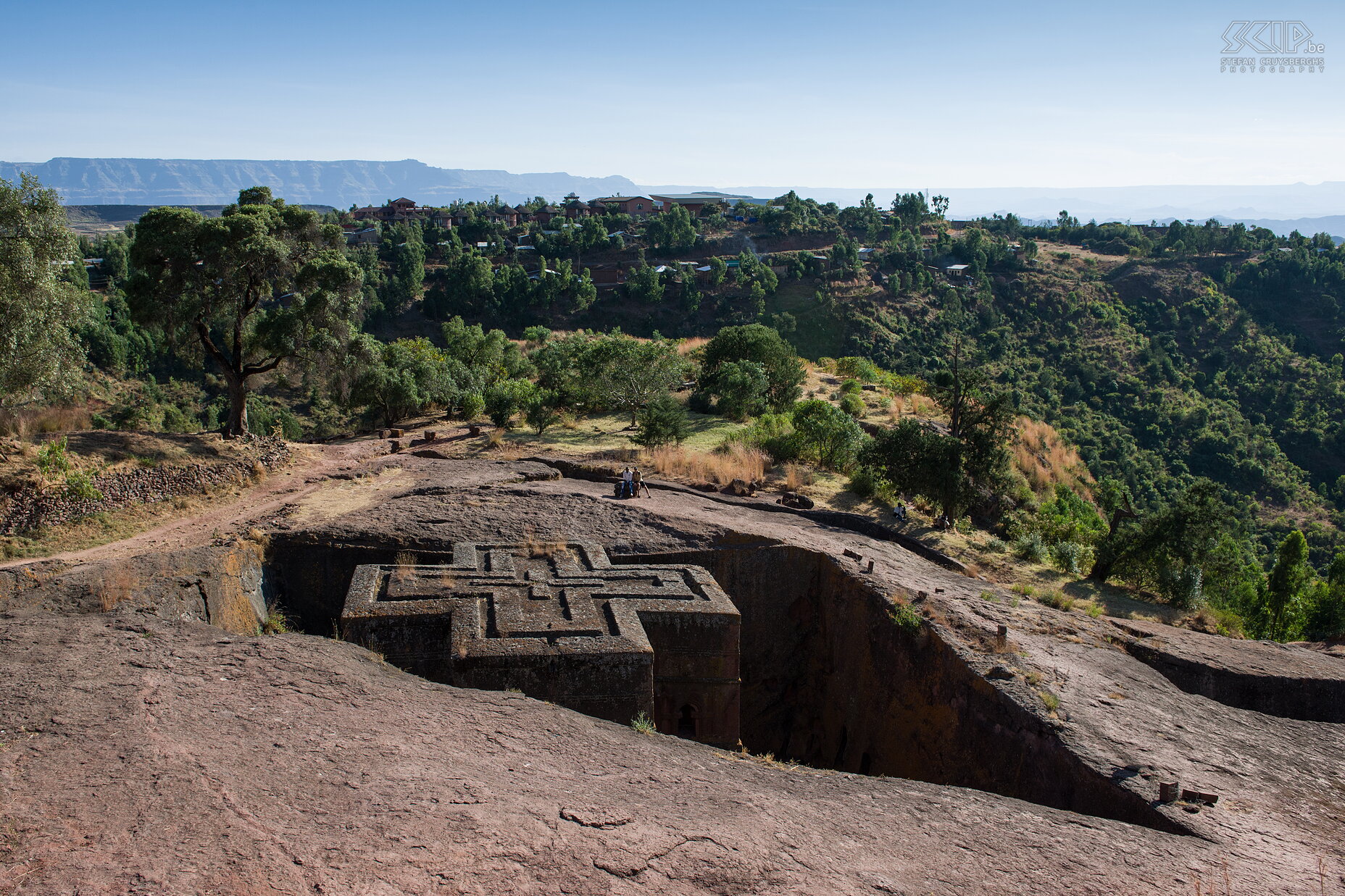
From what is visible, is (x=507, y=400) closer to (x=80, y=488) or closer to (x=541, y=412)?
(x=541, y=412)

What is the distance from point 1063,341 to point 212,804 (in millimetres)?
53459

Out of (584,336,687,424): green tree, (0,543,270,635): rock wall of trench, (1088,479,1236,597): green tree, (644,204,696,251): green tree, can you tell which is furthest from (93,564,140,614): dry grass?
(644,204,696,251): green tree

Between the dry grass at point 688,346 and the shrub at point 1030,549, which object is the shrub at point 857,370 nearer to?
the dry grass at point 688,346

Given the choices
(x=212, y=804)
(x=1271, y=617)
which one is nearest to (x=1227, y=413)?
(x=1271, y=617)

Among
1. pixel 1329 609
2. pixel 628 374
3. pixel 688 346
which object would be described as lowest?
pixel 1329 609

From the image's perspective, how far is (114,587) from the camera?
373 inches

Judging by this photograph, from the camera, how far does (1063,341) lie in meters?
50.4

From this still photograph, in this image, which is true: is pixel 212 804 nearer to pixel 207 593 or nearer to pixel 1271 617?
pixel 207 593

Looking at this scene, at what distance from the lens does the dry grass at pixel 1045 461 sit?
24.5 meters

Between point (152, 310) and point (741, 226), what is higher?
point (741, 226)

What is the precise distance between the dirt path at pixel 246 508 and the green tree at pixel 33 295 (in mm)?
3416

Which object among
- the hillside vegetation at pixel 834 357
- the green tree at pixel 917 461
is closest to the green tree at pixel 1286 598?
the hillside vegetation at pixel 834 357

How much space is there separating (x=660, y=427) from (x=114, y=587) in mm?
11468

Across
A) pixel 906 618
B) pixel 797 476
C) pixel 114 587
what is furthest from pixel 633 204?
pixel 114 587
